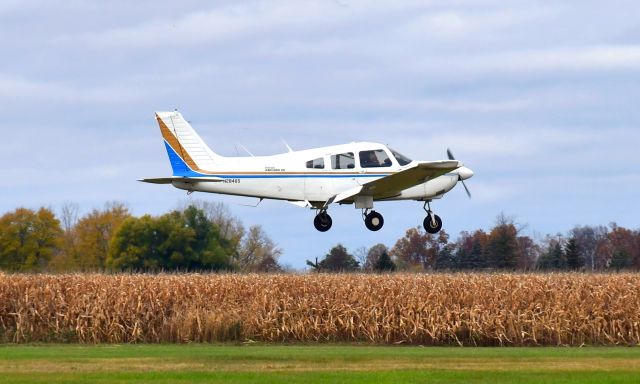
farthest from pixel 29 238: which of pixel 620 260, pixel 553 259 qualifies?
pixel 620 260

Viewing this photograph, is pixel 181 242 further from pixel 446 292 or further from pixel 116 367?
pixel 116 367

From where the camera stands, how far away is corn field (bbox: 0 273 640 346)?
3997 centimetres

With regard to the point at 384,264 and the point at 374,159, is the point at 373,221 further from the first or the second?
the point at 384,264

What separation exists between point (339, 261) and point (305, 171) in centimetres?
559

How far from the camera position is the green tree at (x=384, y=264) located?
47.7m

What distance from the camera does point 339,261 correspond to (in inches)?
1928

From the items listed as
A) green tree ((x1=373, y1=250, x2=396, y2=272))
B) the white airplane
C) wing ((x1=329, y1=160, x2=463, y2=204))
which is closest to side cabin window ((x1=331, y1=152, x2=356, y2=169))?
the white airplane

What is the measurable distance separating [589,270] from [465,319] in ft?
23.2

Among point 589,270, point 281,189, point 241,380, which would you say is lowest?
point 241,380

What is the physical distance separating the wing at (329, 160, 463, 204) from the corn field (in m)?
3.49

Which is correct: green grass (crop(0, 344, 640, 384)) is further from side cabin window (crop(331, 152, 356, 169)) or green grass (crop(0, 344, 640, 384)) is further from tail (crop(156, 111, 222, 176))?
side cabin window (crop(331, 152, 356, 169))

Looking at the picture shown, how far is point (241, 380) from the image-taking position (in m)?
26.1

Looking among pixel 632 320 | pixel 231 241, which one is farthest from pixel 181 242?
pixel 632 320

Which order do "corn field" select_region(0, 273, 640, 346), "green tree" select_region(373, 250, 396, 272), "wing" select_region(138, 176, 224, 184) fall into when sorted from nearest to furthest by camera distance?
"corn field" select_region(0, 273, 640, 346) < "wing" select_region(138, 176, 224, 184) < "green tree" select_region(373, 250, 396, 272)
